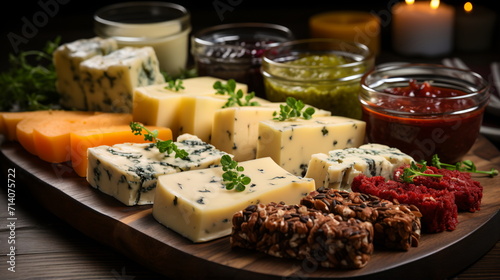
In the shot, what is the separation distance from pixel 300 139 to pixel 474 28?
113 inches

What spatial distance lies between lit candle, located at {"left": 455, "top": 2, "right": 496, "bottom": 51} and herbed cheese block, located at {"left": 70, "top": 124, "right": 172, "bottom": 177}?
3.06 meters

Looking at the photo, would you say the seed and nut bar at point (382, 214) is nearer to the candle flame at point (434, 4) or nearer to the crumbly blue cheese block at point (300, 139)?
the crumbly blue cheese block at point (300, 139)

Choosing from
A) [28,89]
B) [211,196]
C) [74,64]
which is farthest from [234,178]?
[28,89]

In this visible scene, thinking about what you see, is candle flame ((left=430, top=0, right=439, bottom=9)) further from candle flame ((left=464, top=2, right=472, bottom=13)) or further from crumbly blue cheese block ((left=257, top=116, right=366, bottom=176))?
crumbly blue cheese block ((left=257, top=116, right=366, bottom=176))

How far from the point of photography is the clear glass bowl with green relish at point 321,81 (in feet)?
12.5

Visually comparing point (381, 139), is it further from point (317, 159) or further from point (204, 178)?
point (204, 178)

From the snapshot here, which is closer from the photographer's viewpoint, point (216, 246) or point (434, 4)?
point (216, 246)

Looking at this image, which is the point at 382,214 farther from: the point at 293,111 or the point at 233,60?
the point at 233,60

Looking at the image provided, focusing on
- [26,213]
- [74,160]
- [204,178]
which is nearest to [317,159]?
[204,178]

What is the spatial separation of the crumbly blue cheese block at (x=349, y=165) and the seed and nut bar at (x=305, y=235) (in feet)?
1.34

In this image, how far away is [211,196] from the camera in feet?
8.96

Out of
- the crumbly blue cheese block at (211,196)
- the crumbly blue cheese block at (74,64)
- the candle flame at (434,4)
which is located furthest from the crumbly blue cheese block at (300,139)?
the candle flame at (434,4)

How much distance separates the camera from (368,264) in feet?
8.14

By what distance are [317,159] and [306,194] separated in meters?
0.23
